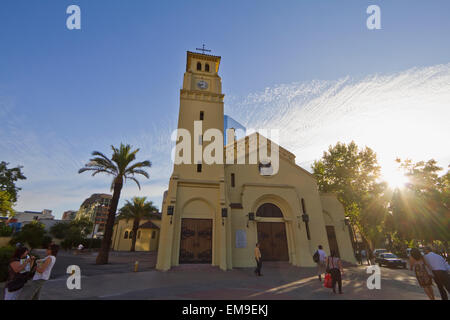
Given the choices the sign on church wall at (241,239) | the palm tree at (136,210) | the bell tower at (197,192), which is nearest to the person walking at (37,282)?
the bell tower at (197,192)

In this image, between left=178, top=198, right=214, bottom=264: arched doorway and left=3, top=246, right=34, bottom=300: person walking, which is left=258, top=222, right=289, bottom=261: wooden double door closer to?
left=178, top=198, right=214, bottom=264: arched doorway

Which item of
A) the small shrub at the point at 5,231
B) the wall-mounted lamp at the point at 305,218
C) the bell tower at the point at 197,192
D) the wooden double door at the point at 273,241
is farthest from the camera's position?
the small shrub at the point at 5,231

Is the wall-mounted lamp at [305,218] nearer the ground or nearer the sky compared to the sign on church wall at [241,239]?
nearer the sky

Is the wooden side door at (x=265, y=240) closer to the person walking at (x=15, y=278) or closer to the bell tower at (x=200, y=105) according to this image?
the bell tower at (x=200, y=105)

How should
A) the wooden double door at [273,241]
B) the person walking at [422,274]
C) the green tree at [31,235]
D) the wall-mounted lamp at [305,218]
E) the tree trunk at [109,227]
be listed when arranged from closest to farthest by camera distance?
the person walking at [422,274], the wooden double door at [273,241], the wall-mounted lamp at [305,218], the tree trunk at [109,227], the green tree at [31,235]

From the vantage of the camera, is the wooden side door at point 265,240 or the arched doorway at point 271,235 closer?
the wooden side door at point 265,240

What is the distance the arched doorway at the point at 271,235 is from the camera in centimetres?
1633

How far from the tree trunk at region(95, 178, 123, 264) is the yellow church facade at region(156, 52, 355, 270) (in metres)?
5.02

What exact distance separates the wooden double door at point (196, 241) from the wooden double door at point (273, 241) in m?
4.53

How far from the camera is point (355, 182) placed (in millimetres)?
27609

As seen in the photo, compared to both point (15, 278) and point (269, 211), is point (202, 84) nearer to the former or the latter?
point (269, 211)

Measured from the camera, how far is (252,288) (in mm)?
8406

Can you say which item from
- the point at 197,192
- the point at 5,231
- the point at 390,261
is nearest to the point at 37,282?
the point at 197,192
